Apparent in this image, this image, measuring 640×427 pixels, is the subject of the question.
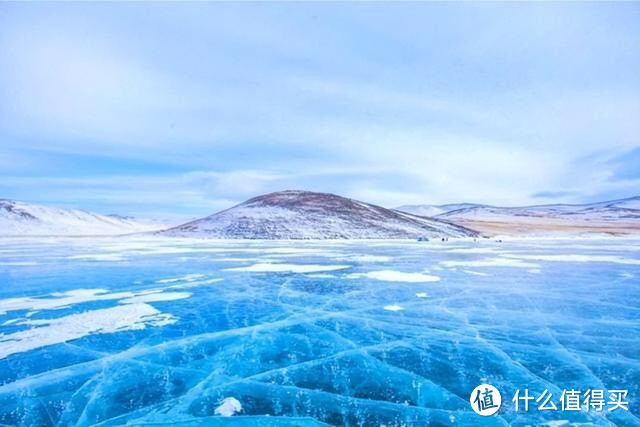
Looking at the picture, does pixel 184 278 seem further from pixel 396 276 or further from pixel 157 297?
pixel 396 276

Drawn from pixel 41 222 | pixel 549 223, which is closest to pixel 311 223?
pixel 41 222

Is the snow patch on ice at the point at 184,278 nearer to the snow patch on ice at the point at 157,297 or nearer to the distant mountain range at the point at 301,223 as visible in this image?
the snow patch on ice at the point at 157,297

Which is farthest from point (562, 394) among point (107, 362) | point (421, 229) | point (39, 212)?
point (39, 212)

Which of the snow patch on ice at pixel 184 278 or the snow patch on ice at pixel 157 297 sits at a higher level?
the snow patch on ice at pixel 184 278

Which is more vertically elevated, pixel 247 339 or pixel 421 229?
pixel 421 229

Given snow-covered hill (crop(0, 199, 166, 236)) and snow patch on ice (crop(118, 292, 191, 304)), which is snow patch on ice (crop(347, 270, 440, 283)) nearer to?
snow patch on ice (crop(118, 292, 191, 304))

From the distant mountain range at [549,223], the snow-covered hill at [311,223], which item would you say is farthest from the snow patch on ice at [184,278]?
the distant mountain range at [549,223]

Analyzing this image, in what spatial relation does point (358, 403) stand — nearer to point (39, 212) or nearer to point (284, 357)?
point (284, 357)

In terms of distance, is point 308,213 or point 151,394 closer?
point 151,394
